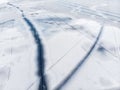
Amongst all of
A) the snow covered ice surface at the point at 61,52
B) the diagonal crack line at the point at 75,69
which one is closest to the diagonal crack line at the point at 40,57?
the snow covered ice surface at the point at 61,52

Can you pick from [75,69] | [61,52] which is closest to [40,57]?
[61,52]

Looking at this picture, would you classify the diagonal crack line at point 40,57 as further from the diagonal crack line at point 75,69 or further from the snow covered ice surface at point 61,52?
the diagonal crack line at point 75,69

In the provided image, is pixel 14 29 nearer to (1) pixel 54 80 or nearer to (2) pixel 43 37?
(2) pixel 43 37

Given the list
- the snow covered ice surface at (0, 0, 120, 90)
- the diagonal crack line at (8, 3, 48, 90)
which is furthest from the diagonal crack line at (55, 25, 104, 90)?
the diagonal crack line at (8, 3, 48, 90)

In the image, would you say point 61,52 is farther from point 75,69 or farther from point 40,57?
point 75,69

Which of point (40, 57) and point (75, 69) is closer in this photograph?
point (75, 69)

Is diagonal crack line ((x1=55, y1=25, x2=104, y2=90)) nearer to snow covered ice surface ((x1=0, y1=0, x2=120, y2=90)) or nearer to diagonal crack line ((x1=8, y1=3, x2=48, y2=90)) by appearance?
snow covered ice surface ((x1=0, y1=0, x2=120, y2=90))

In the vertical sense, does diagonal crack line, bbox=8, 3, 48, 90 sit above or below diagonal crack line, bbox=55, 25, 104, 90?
below

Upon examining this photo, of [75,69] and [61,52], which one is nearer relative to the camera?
[75,69]

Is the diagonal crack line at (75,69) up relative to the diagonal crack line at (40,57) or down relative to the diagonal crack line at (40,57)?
up
